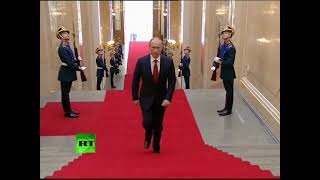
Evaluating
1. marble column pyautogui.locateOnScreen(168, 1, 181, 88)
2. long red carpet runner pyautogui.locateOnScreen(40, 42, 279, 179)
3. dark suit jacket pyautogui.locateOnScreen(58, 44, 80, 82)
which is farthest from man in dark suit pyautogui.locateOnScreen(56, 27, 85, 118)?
marble column pyautogui.locateOnScreen(168, 1, 181, 88)

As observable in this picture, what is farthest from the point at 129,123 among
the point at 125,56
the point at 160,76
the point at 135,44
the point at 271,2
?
the point at 135,44

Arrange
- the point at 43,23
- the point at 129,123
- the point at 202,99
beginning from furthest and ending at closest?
the point at 43,23 → the point at 202,99 → the point at 129,123

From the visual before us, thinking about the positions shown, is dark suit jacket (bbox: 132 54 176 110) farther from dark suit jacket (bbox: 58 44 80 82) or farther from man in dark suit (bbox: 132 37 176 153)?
dark suit jacket (bbox: 58 44 80 82)

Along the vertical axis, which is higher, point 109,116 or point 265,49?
point 265,49

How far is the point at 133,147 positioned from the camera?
589 centimetres

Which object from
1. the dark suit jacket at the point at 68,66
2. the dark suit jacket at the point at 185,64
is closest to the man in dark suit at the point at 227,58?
the dark suit jacket at the point at 68,66

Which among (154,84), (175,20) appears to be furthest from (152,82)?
(175,20)

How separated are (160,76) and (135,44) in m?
18.6

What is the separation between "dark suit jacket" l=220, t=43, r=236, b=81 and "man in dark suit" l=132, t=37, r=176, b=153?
209cm

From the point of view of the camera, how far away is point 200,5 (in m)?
13.5

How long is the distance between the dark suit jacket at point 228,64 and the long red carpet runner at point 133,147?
1.00 m

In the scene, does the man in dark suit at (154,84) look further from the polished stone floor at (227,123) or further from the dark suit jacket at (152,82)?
the polished stone floor at (227,123)

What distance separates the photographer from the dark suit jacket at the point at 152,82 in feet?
16.8

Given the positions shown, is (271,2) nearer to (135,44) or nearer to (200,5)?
(200,5)
